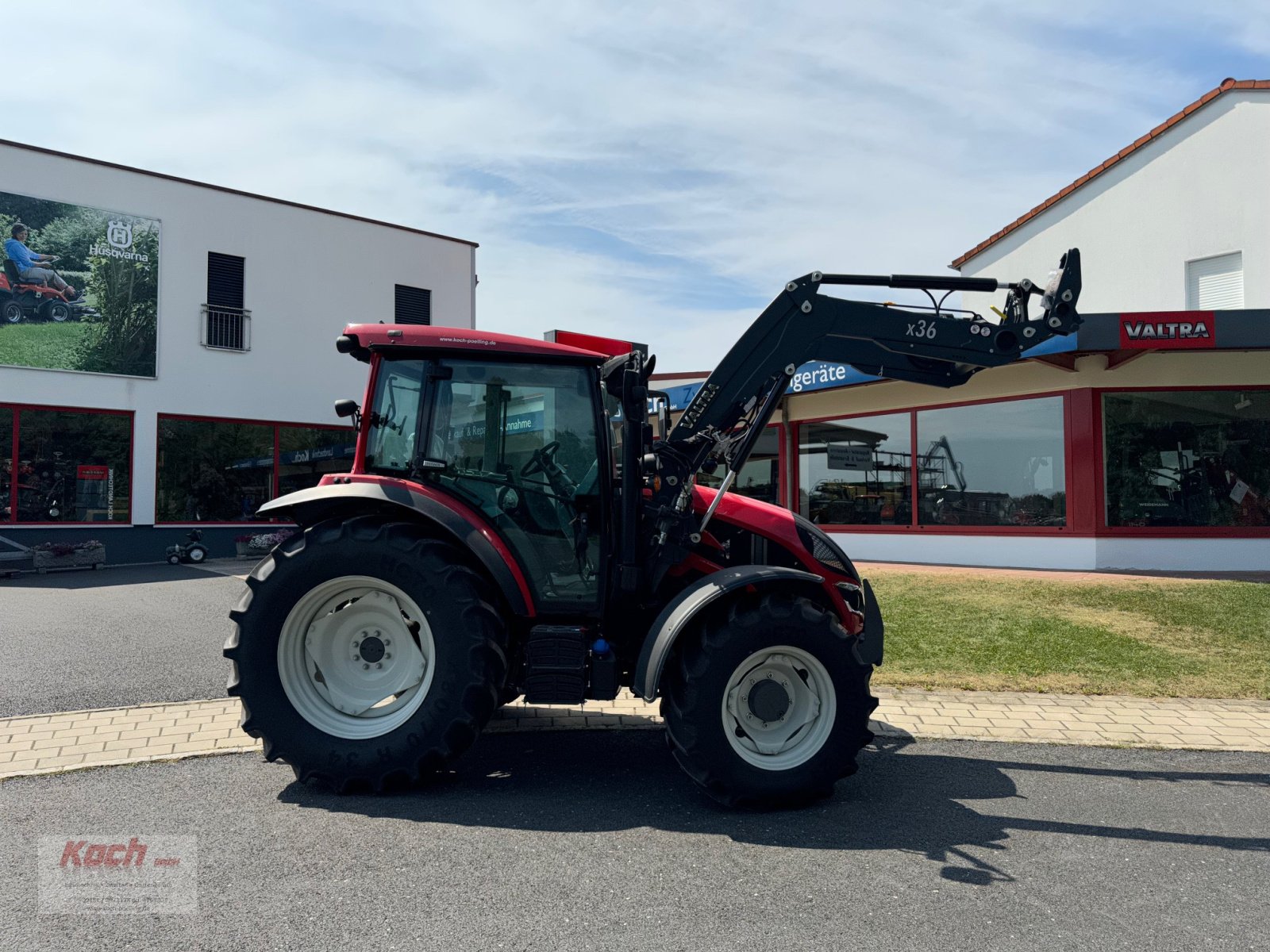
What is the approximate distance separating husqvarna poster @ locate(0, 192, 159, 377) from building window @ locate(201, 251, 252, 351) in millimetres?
1090

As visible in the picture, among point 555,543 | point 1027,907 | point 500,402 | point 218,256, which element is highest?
point 218,256

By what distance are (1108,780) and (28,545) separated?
18157mm

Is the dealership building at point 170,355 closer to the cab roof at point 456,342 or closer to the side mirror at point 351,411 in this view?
the side mirror at point 351,411

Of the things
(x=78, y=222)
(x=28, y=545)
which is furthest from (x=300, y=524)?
(x=78, y=222)

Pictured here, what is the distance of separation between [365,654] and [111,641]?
18.3 feet

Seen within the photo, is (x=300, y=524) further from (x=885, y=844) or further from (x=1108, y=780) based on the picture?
(x=1108, y=780)

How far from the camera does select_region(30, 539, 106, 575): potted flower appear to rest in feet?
54.2

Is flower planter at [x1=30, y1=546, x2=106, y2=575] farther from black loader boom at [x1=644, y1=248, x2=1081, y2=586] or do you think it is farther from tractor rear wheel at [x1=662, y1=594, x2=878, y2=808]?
tractor rear wheel at [x1=662, y1=594, x2=878, y2=808]

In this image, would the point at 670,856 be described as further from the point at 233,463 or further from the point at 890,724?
the point at 233,463

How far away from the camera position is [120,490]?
18812 mm

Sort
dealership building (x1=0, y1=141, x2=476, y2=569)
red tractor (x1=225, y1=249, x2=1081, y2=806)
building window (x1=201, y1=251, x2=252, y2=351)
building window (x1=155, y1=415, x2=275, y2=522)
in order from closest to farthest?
red tractor (x1=225, y1=249, x2=1081, y2=806) < dealership building (x1=0, y1=141, x2=476, y2=569) < building window (x1=155, y1=415, x2=275, y2=522) < building window (x1=201, y1=251, x2=252, y2=351)

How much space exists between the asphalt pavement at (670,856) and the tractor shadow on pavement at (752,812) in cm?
2

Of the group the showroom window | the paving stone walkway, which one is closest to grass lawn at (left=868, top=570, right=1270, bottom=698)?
the paving stone walkway

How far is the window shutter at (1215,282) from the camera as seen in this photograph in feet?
51.4
